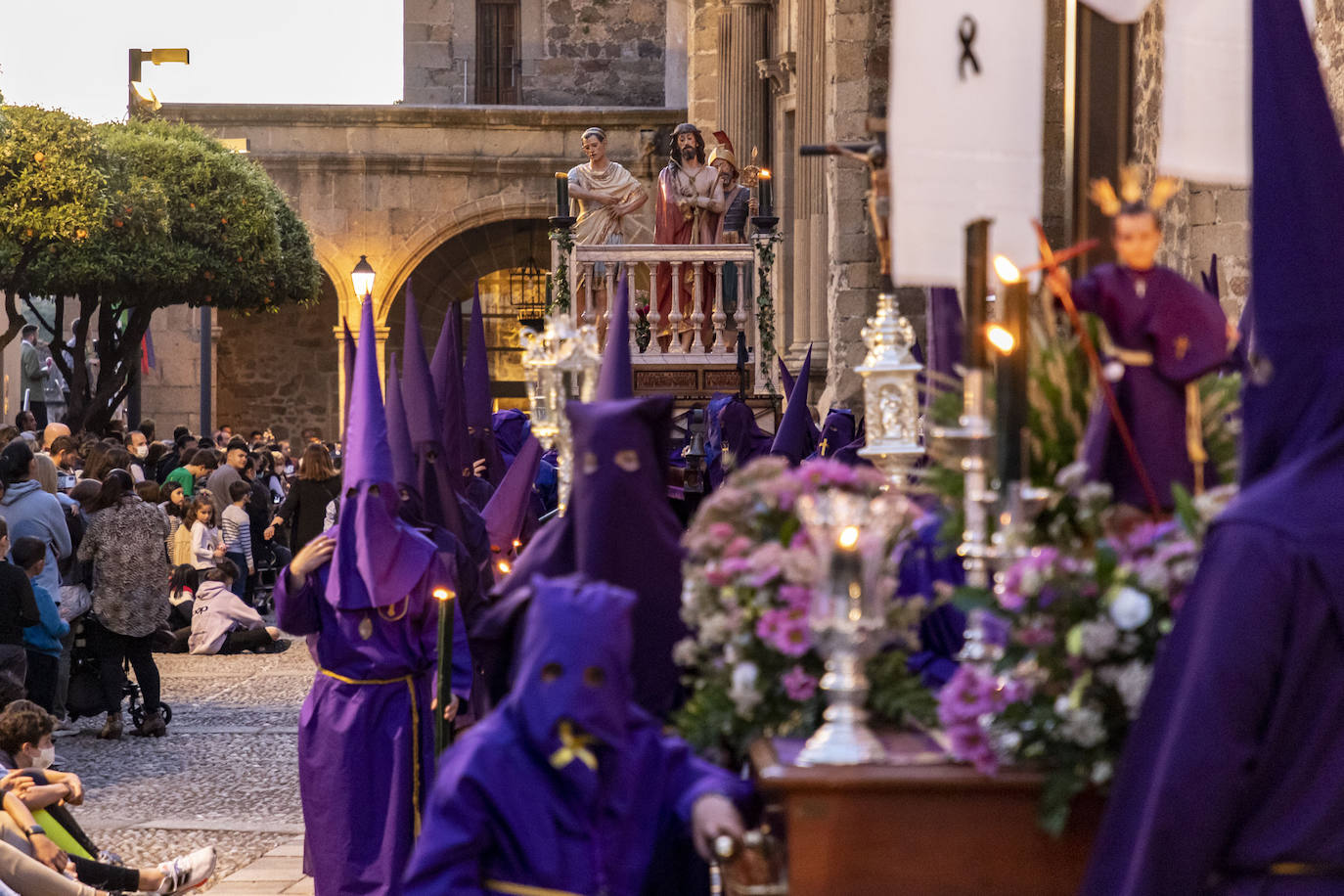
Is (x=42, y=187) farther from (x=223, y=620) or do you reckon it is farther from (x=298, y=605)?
(x=298, y=605)

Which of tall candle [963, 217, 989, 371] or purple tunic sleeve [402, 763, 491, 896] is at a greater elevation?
tall candle [963, 217, 989, 371]

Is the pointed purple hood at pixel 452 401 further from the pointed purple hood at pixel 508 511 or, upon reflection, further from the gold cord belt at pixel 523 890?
the gold cord belt at pixel 523 890

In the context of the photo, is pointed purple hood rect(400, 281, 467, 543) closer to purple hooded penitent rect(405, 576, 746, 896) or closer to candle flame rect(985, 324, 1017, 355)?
purple hooded penitent rect(405, 576, 746, 896)

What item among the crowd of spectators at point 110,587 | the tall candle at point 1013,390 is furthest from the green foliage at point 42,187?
the tall candle at point 1013,390

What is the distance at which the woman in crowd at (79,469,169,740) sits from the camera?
10648mm

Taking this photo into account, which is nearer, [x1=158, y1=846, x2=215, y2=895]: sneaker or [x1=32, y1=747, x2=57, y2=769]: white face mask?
[x1=158, y1=846, x2=215, y2=895]: sneaker

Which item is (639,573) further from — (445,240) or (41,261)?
(445,240)

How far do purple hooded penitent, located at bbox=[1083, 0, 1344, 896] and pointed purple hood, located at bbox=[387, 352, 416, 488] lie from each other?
3.95m

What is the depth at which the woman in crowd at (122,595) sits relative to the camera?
10648 mm

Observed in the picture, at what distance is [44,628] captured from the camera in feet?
31.3

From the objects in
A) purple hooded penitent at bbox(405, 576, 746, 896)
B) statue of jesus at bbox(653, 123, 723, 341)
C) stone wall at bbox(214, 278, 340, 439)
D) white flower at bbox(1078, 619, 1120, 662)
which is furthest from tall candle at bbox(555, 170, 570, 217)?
stone wall at bbox(214, 278, 340, 439)

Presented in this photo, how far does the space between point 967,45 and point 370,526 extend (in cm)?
313

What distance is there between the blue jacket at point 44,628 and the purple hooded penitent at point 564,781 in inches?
279

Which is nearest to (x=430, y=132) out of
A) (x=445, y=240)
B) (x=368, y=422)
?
(x=445, y=240)
